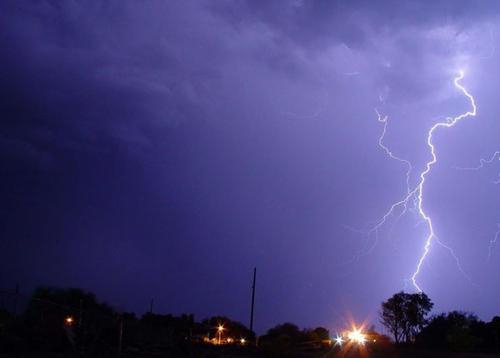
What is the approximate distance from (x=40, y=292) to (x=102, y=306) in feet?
19.6

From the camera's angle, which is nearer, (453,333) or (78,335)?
(78,335)

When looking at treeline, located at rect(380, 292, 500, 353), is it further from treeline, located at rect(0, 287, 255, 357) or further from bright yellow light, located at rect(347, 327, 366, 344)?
treeline, located at rect(0, 287, 255, 357)

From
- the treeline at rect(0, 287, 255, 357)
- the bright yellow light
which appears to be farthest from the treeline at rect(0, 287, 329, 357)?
the bright yellow light

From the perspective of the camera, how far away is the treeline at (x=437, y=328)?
36000mm

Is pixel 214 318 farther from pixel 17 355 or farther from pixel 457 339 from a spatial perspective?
pixel 17 355

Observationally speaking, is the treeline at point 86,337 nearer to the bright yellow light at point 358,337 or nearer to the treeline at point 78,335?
the treeline at point 78,335

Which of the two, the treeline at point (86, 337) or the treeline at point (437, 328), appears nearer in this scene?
the treeline at point (86, 337)

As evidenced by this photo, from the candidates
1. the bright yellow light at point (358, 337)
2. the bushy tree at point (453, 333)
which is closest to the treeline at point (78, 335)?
the bright yellow light at point (358, 337)

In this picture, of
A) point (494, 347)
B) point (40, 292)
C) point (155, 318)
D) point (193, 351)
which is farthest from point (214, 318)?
point (193, 351)

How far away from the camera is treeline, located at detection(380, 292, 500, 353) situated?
118 ft

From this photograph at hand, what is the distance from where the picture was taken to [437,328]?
43.9 metres

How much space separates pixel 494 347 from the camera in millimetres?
37812

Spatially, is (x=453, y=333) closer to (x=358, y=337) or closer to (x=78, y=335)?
(x=358, y=337)

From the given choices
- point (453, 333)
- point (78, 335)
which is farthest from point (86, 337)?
point (453, 333)
